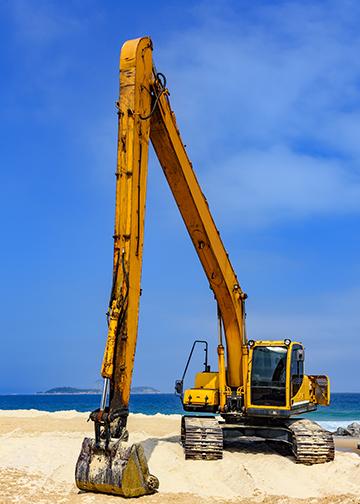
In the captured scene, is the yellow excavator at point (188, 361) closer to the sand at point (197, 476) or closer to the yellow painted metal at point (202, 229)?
the yellow painted metal at point (202, 229)

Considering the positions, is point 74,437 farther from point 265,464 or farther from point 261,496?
point 261,496

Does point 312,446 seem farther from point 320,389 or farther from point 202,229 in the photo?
point 202,229

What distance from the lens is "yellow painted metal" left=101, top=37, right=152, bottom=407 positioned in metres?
9.91

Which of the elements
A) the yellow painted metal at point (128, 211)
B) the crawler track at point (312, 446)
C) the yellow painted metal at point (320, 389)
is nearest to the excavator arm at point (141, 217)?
the yellow painted metal at point (128, 211)

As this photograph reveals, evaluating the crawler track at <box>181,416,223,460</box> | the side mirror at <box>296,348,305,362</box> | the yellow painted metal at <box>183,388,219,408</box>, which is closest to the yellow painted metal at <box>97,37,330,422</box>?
the yellow painted metal at <box>183,388,219,408</box>

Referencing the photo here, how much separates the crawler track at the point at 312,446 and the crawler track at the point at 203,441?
1589 millimetres

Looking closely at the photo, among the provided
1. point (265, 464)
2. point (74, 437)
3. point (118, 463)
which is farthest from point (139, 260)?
point (74, 437)

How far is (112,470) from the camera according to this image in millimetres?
9133

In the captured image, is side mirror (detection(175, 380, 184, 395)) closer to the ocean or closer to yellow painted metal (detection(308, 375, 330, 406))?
yellow painted metal (detection(308, 375, 330, 406))

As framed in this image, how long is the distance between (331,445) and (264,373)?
2065mm

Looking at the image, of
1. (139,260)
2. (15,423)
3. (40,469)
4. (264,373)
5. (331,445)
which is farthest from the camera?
(15,423)

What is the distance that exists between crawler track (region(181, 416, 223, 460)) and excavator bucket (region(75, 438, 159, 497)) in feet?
11.3

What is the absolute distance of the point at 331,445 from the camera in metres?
13.0

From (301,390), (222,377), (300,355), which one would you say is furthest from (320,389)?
(222,377)
